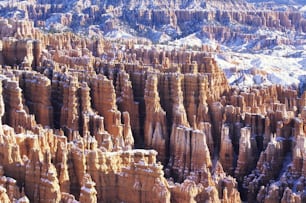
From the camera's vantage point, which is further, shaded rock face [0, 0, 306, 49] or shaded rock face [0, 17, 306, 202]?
shaded rock face [0, 0, 306, 49]

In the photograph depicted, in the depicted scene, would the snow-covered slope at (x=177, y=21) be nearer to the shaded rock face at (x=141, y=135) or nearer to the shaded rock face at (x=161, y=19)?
the shaded rock face at (x=161, y=19)

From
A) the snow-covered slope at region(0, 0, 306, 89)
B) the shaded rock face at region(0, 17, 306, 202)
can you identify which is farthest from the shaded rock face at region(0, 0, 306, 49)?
the shaded rock face at region(0, 17, 306, 202)

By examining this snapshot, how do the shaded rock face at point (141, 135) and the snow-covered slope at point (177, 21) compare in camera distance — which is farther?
the snow-covered slope at point (177, 21)

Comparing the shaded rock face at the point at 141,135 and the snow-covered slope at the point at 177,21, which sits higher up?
the shaded rock face at the point at 141,135

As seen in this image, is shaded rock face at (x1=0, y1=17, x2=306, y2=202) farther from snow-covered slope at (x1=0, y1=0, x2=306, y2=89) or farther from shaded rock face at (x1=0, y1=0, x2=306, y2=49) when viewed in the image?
shaded rock face at (x1=0, y1=0, x2=306, y2=49)

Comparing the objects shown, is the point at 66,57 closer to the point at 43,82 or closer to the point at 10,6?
the point at 43,82

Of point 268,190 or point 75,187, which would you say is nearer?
point 75,187

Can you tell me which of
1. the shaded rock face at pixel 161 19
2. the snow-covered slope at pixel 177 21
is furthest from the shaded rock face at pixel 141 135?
the shaded rock face at pixel 161 19

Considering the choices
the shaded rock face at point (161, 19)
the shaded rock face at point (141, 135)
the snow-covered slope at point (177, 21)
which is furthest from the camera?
the shaded rock face at point (161, 19)

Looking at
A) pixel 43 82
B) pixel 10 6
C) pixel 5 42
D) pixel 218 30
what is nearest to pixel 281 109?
pixel 43 82
